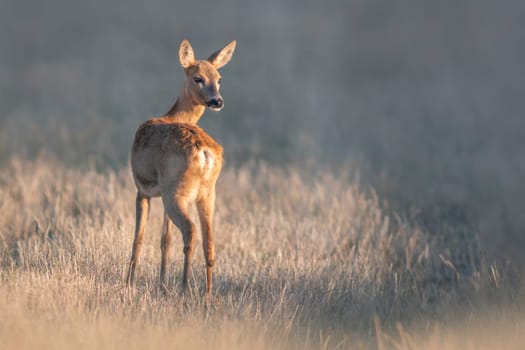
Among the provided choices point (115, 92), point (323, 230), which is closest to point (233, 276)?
point (323, 230)

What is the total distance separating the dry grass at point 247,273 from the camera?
7.29 metres

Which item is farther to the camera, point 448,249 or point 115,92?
point 115,92

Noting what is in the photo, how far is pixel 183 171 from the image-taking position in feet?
26.5

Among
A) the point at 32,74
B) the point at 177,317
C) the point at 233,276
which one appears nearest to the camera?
the point at 177,317

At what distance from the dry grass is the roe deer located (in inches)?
19.3

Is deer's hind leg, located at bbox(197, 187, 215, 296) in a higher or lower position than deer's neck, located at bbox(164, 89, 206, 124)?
lower

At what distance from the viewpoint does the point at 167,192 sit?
8094 millimetres

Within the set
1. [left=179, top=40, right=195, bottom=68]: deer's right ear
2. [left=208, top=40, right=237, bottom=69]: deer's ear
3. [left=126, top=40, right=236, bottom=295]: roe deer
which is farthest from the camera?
[left=208, top=40, right=237, bottom=69]: deer's ear

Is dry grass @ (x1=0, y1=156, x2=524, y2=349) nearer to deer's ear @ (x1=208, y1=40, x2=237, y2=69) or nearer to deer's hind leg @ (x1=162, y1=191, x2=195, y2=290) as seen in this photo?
deer's hind leg @ (x1=162, y1=191, x2=195, y2=290)

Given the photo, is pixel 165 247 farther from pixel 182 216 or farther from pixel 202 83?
pixel 202 83

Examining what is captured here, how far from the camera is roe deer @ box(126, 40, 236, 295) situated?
26.5ft

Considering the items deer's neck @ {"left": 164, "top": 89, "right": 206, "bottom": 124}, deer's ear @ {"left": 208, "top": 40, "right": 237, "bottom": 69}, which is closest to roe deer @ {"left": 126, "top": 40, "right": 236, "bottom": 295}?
deer's neck @ {"left": 164, "top": 89, "right": 206, "bottom": 124}

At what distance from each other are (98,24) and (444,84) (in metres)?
13.9

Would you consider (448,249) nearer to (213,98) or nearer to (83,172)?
(213,98)
